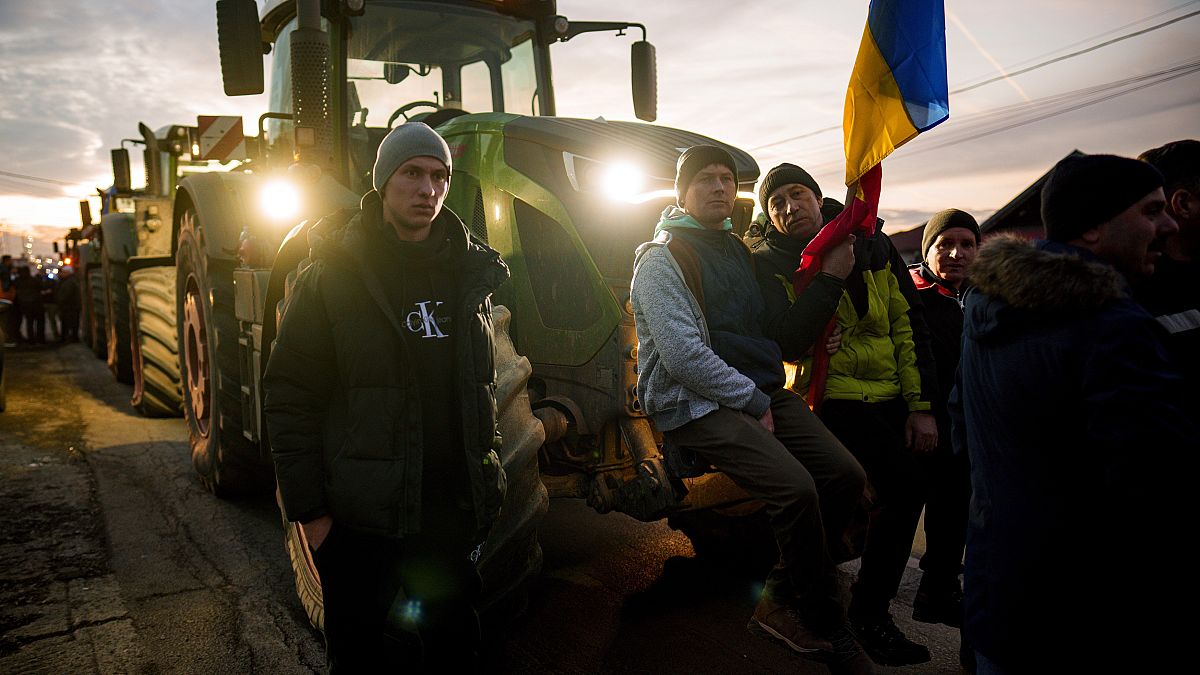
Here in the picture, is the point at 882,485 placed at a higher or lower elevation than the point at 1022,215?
lower

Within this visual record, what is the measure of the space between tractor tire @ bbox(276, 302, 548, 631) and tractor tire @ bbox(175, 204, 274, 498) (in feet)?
6.70

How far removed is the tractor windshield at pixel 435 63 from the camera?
179 inches

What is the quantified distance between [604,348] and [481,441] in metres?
1.24

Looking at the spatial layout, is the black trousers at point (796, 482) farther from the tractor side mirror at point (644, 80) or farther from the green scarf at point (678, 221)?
the tractor side mirror at point (644, 80)

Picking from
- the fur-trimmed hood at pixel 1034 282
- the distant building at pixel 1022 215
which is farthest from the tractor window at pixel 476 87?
the distant building at pixel 1022 215

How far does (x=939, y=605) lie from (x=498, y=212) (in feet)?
8.60

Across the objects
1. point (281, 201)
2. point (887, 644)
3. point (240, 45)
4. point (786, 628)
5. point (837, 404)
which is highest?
point (240, 45)

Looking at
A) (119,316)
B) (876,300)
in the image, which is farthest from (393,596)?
(119,316)

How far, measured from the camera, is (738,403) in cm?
288

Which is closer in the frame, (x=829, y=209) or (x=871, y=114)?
(x=871, y=114)

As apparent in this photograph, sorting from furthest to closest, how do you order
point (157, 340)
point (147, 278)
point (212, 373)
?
point (147, 278), point (157, 340), point (212, 373)

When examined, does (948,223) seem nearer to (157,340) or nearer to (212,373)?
(212,373)

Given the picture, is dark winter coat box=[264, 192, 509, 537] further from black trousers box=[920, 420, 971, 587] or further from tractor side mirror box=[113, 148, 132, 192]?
tractor side mirror box=[113, 148, 132, 192]

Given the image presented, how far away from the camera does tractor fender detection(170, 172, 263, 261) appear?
487cm
